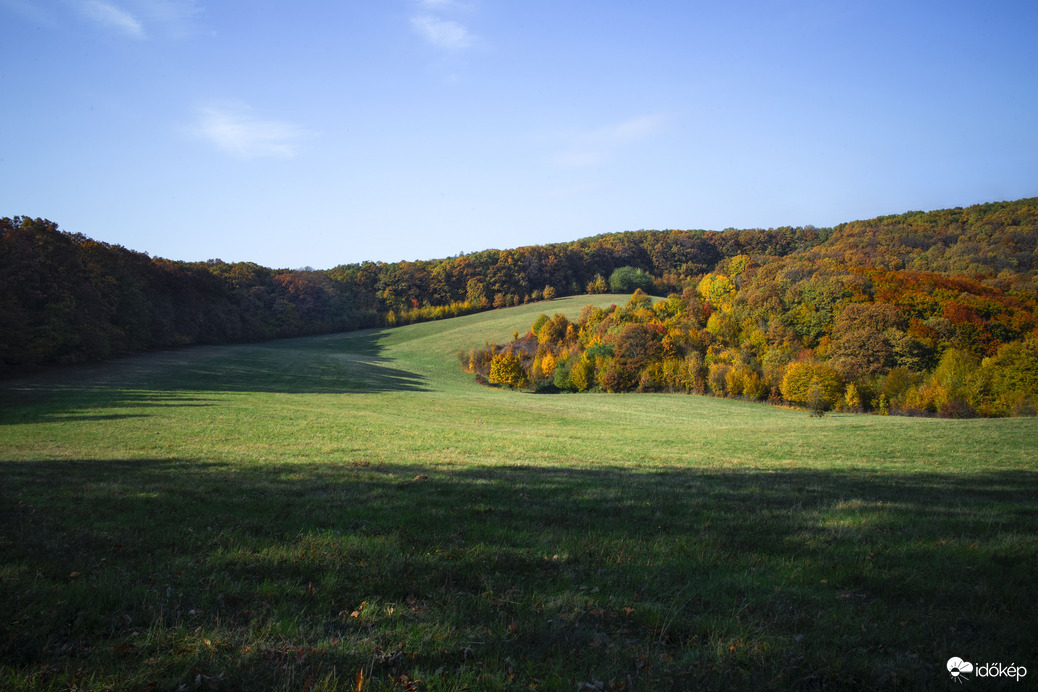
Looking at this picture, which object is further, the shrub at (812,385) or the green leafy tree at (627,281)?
the green leafy tree at (627,281)

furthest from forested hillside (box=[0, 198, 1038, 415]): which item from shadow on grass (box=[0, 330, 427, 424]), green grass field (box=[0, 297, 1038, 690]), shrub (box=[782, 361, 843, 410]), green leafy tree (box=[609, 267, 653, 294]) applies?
green grass field (box=[0, 297, 1038, 690])

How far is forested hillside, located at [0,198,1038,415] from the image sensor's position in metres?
41.7

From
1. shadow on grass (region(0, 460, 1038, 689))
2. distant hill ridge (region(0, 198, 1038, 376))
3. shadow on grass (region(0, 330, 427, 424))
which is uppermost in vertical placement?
distant hill ridge (region(0, 198, 1038, 376))

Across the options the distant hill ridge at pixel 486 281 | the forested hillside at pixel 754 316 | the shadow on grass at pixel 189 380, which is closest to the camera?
the shadow on grass at pixel 189 380

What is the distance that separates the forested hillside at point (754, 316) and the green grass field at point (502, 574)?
110ft

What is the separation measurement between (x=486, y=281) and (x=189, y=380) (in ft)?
251

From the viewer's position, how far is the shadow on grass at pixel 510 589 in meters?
3.90

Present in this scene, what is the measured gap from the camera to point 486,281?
11412 cm

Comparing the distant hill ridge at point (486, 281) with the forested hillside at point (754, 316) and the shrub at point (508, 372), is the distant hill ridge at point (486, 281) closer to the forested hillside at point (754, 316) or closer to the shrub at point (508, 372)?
the forested hillside at point (754, 316)

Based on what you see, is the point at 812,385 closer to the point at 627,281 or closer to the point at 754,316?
the point at 754,316

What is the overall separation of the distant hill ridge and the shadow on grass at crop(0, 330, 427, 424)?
4826 millimetres

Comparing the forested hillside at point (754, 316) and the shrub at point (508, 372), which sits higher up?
the forested hillside at point (754, 316)

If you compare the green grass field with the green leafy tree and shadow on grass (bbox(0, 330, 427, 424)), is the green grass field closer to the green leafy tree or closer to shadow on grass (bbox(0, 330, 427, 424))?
shadow on grass (bbox(0, 330, 427, 424))

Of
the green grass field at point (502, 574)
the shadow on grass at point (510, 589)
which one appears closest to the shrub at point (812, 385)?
the green grass field at point (502, 574)
